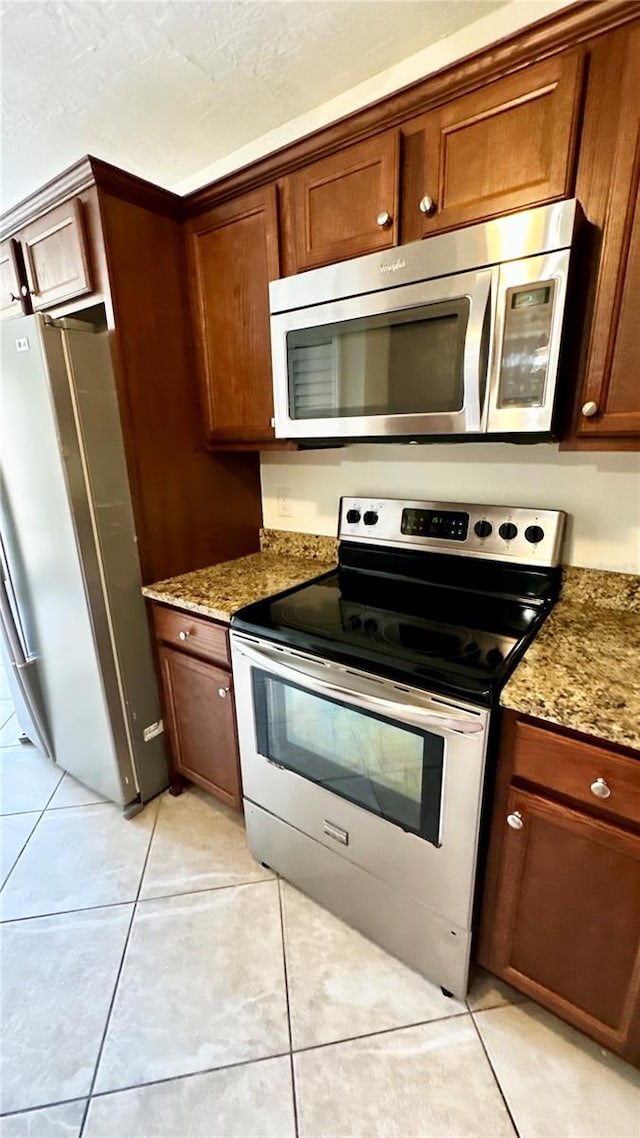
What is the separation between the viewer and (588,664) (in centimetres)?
109

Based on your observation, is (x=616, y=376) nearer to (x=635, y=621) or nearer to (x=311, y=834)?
(x=635, y=621)

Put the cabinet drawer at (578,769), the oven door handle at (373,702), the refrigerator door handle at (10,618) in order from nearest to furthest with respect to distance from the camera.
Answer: the cabinet drawer at (578,769), the oven door handle at (373,702), the refrigerator door handle at (10,618)

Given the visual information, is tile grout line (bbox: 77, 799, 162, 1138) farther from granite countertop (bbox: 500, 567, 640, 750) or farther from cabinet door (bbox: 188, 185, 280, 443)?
cabinet door (bbox: 188, 185, 280, 443)

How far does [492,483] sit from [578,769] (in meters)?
0.91

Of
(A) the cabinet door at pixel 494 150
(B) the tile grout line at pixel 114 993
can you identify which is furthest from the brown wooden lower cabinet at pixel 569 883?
(A) the cabinet door at pixel 494 150

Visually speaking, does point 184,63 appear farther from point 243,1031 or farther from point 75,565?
point 243,1031

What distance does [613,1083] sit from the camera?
1117mm

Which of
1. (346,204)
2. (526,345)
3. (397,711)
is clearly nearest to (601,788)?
(397,711)

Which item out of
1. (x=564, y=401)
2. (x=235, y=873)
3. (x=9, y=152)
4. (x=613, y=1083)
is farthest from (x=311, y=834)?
(x=9, y=152)

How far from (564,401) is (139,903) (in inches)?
76.4

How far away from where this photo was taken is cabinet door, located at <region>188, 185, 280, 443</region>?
1509 mm

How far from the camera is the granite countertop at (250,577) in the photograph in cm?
159

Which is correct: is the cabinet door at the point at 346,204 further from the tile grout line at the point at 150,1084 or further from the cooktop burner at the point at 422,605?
the tile grout line at the point at 150,1084

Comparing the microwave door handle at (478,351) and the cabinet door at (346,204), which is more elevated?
the cabinet door at (346,204)
